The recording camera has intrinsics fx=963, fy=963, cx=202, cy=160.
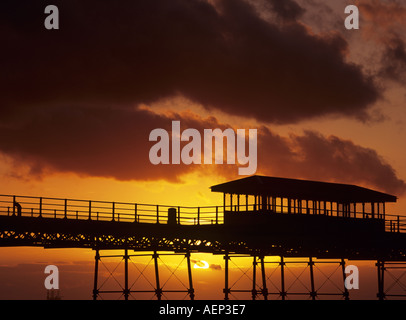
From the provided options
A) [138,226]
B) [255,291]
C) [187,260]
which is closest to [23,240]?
[138,226]

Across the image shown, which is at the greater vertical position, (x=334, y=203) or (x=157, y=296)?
(x=334, y=203)

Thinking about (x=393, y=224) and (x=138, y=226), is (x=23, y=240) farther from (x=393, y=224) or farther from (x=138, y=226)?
(x=393, y=224)

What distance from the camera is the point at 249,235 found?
6116 cm

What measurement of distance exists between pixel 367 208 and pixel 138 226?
748 inches

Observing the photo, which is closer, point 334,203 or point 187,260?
point 187,260

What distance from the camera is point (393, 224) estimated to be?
230ft
